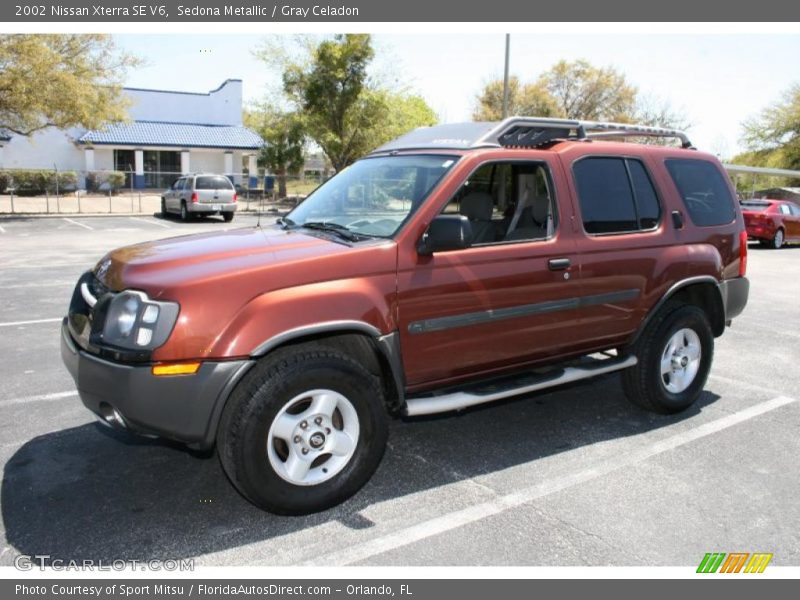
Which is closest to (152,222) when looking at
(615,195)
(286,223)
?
(286,223)

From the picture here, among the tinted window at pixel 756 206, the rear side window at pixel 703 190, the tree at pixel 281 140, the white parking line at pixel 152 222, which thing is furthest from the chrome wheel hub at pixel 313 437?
the tree at pixel 281 140

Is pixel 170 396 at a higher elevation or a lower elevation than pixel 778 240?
higher

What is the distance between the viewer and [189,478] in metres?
4.00

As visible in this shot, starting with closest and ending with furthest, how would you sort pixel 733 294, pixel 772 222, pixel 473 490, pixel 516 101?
pixel 473 490 < pixel 733 294 < pixel 772 222 < pixel 516 101

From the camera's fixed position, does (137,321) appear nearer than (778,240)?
Yes

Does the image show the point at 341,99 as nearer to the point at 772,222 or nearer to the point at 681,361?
the point at 772,222

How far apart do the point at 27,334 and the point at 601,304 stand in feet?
19.3

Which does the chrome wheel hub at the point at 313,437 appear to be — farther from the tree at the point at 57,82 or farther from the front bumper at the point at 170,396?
the tree at the point at 57,82

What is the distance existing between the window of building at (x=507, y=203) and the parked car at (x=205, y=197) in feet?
71.7

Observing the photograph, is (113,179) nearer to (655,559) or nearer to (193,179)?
(193,179)

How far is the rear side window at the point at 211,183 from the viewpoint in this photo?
82.4 feet

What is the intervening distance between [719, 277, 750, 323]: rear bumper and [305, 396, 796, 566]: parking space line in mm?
874

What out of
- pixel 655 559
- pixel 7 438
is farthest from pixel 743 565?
pixel 7 438

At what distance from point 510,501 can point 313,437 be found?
116 cm
